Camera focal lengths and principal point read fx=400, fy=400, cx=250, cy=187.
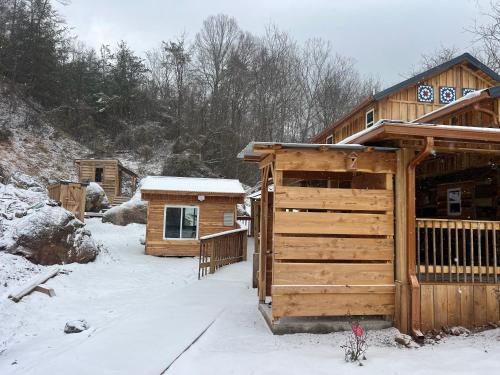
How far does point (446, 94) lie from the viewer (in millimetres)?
13945

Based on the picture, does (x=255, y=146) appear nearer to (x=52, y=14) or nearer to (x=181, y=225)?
(x=181, y=225)

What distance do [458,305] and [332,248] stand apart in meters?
2.12

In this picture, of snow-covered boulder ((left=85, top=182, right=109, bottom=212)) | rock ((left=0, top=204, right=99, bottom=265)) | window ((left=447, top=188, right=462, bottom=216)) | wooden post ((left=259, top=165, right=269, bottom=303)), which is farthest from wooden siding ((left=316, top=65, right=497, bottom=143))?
snow-covered boulder ((left=85, top=182, right=109, bottom=212))

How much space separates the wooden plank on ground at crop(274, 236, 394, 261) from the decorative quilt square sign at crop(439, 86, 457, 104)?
9.74 meters

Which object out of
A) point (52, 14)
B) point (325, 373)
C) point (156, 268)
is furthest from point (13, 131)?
point (325, 373)

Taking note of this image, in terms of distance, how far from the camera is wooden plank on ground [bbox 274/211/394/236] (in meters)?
5.99

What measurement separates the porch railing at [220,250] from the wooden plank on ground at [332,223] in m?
5.83

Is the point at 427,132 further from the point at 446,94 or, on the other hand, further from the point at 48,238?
the point at 48,238

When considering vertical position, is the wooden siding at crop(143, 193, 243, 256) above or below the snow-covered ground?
above

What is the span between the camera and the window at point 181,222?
656 inches

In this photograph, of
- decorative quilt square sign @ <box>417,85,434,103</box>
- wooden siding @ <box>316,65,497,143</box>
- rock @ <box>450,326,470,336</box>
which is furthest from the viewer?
decorative quilt square sign @ <box>417,85,434,103</box>

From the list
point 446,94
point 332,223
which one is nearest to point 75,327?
point 332,223

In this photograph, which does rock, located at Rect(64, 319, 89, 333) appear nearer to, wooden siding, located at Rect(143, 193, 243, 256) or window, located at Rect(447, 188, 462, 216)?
window, located at Rect(447, 188, 462, 216)

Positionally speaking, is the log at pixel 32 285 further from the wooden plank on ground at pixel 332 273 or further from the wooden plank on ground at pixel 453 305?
the wooden plank on ground at pixel 453 305
